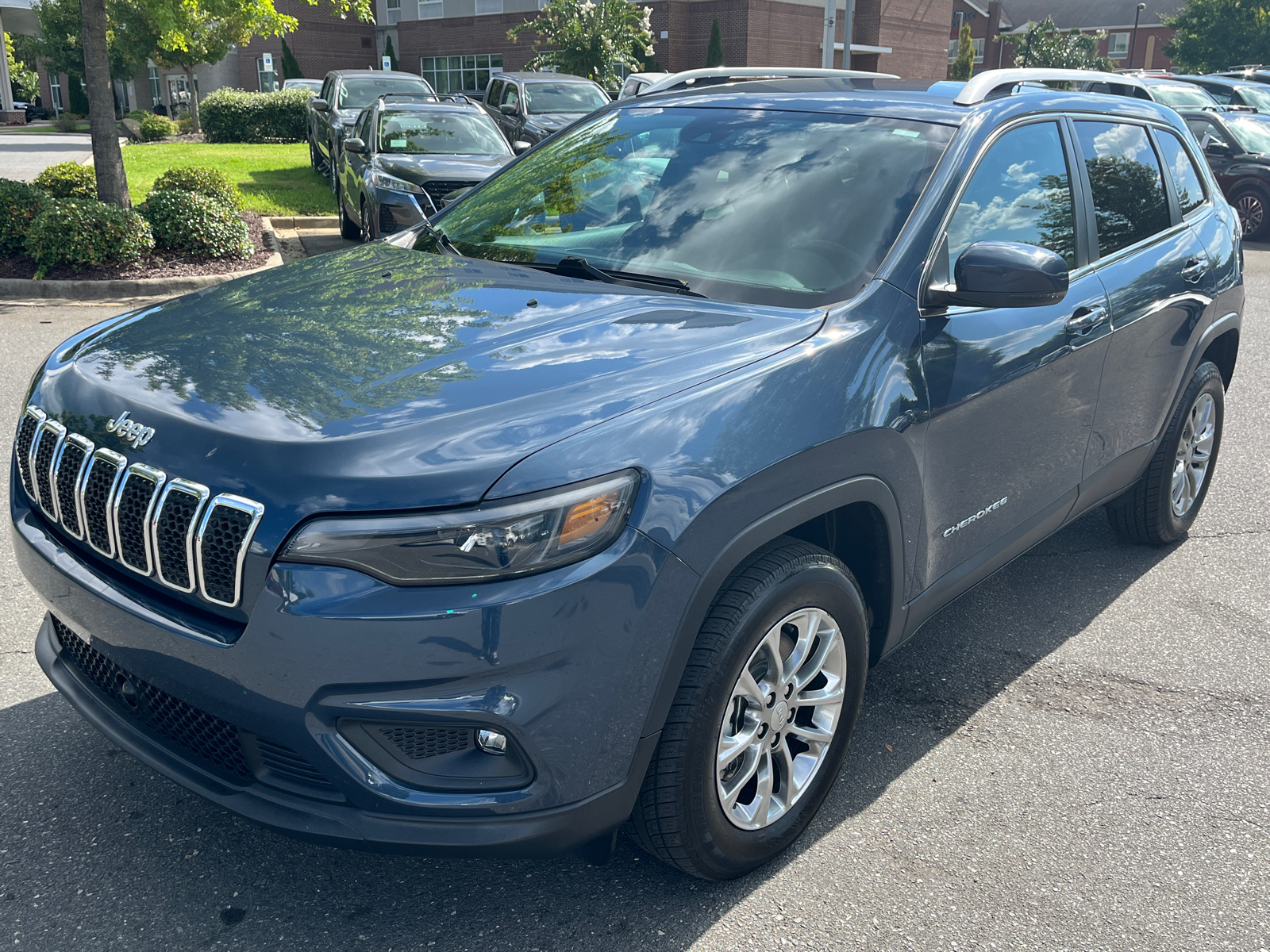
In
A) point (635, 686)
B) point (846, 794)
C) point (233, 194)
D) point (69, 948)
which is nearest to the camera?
point (635, 686)

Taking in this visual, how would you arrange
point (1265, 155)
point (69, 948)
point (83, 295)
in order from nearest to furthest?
point (69, 948)
point (83, 295)
point (1265, 155)

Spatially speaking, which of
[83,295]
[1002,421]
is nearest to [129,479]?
[1002,421]

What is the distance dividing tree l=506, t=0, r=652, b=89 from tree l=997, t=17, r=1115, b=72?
4100cm

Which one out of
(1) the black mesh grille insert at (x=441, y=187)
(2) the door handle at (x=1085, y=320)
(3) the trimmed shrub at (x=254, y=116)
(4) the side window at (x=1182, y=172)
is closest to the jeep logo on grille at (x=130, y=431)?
(2) the door handle at (x=1085, y=320)

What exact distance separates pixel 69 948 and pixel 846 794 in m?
1.96

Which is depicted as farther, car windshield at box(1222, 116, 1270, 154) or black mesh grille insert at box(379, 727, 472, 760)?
car windshield at box(1222, 116, 1270, 154)

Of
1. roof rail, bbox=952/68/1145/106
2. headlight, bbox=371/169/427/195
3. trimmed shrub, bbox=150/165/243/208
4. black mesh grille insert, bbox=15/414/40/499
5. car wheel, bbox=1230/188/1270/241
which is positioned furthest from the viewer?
car wheel, bbox=1230/188/1270/241

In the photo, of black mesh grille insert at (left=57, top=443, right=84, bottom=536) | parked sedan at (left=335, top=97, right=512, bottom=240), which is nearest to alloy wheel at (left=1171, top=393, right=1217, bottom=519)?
black mesh grille insert at (left=57, top=443, right=84, bottom=536)

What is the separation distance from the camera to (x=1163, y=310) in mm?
4121

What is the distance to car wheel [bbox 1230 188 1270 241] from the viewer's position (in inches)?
614

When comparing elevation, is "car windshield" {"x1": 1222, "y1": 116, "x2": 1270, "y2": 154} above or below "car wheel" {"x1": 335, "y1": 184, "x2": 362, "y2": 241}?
above

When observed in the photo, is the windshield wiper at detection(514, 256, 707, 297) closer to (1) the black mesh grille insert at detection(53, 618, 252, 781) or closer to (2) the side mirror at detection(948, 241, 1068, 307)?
(2) the side mirror at detection(948, 241, 1068, 307)

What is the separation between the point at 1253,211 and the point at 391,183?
1257 centimetres

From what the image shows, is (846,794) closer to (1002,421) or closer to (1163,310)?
(1002,421)
